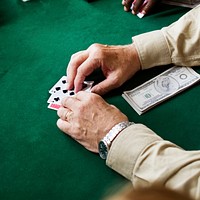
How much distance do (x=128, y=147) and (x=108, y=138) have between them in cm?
7

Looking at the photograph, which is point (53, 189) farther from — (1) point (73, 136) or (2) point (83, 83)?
Result: (2) point (83, 83)

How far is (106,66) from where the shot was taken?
49.1 inches

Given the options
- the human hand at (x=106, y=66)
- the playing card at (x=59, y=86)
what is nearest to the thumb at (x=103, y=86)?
the human hand at (x=106, y=66)

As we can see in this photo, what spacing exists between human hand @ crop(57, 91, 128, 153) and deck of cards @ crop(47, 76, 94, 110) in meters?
0.07

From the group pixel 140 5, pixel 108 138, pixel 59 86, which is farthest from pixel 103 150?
pixel 140 5

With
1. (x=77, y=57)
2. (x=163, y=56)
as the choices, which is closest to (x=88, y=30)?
(x=77, y=57)

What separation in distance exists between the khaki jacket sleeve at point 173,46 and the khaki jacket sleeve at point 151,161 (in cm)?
32

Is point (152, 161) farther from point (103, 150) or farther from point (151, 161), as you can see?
point (103, 150)

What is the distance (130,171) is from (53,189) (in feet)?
0.69

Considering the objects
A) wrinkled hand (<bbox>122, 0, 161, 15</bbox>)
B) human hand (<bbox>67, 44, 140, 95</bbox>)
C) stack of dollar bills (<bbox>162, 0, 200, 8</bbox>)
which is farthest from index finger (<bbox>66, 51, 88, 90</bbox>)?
stack of dollar bills (<bbox>162, 0, 200, 8</bbox>)

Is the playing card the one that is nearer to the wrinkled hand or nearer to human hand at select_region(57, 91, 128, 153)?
human hand at select_region(57, 91, 128, 153)

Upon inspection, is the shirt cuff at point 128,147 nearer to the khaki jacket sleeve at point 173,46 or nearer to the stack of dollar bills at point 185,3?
the khaki jacket sleeve at point 173,46

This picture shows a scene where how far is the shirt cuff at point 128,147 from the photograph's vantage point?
0.96 meters

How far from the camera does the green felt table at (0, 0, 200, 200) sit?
1031mm
